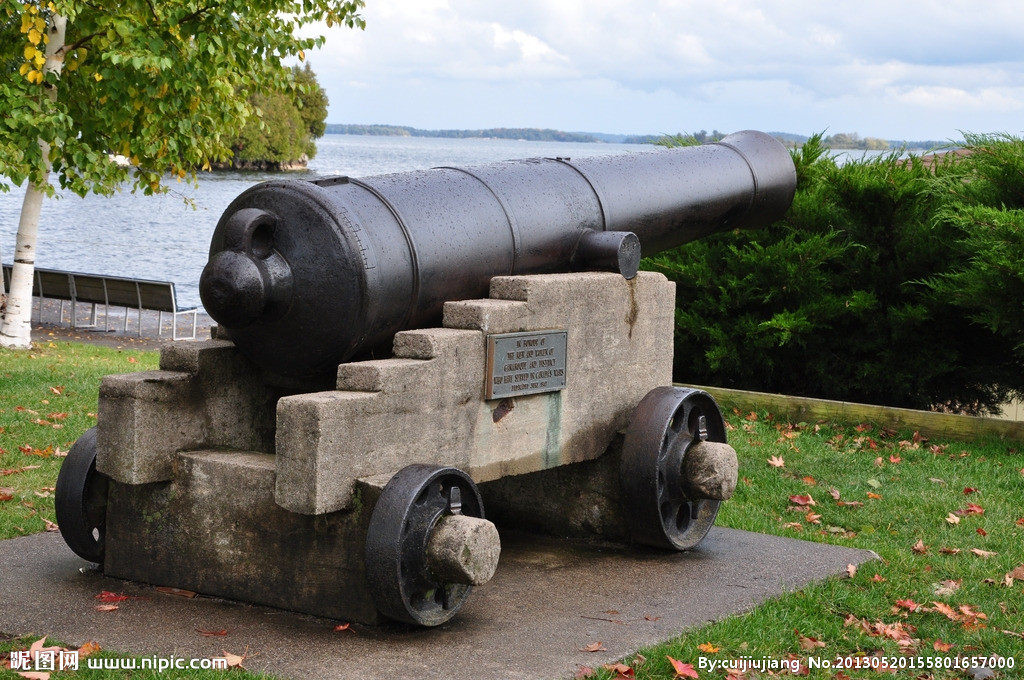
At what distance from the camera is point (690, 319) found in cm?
1031

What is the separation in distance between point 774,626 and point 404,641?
1.39m

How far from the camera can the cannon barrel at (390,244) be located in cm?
451

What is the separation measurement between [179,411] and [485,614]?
1440 millimetres

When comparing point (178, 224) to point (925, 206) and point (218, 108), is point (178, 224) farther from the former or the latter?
point (925, 206)

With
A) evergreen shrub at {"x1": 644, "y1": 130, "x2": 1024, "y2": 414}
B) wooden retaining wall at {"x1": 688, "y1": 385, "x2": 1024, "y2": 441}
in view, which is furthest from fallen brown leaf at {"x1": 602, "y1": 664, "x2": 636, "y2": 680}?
evergreen shrub at {"x1": 644, "y1": 130, "x2": 1024, "y2": 414}

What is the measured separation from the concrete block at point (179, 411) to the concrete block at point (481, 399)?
2.38 feet

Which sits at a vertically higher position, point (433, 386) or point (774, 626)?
point (433, 386)

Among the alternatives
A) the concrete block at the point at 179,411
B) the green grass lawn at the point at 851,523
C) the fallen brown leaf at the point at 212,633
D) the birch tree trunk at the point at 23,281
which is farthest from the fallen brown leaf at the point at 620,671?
the birch tree trunk at the point at 23,281

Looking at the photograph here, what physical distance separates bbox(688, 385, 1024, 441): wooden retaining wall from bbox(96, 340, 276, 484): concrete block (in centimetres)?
535

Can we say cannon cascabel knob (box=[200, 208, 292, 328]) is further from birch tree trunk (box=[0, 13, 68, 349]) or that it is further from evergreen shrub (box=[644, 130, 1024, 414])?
birch tree trunk (box=[0, 13, 68, 349])

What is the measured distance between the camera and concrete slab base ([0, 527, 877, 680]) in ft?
13.6

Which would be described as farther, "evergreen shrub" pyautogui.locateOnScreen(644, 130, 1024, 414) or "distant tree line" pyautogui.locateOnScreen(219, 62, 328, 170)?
"distant tree line" pyautogui.locateOnScreen(219, 62, 328, 170)

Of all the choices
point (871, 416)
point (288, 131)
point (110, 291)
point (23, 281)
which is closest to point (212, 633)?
point (871, 416)

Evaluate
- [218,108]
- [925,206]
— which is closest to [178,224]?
[218,108]
